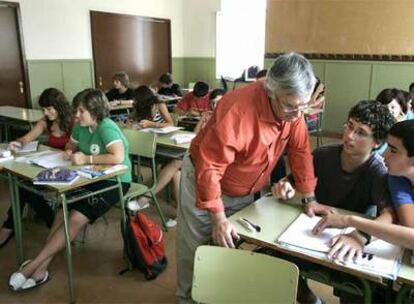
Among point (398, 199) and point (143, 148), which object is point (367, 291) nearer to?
point (398, 199)

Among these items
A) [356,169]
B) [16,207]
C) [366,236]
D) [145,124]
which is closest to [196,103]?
[145,124]

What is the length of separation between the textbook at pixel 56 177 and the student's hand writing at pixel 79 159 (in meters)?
0.21

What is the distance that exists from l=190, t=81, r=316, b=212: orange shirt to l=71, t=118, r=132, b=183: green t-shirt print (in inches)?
38.2

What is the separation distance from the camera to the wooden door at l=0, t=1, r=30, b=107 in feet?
18.0

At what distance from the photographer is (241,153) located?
149 centimetres

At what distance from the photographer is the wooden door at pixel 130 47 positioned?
682 cm

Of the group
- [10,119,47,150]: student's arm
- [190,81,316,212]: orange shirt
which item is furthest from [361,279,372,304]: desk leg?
[10,119,47,150]: student's arm

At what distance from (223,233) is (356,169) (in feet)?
2.37

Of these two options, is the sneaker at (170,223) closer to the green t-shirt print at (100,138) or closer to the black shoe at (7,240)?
the green t-shirt print at (100,138)

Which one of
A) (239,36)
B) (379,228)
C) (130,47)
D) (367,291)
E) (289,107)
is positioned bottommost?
(367,291)

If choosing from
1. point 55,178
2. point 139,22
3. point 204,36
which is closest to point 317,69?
point 204,36

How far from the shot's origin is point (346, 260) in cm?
124

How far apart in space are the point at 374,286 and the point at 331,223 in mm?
252

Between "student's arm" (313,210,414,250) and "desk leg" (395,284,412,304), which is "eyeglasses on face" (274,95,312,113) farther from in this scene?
"desk leg" (395,284,412,304)
